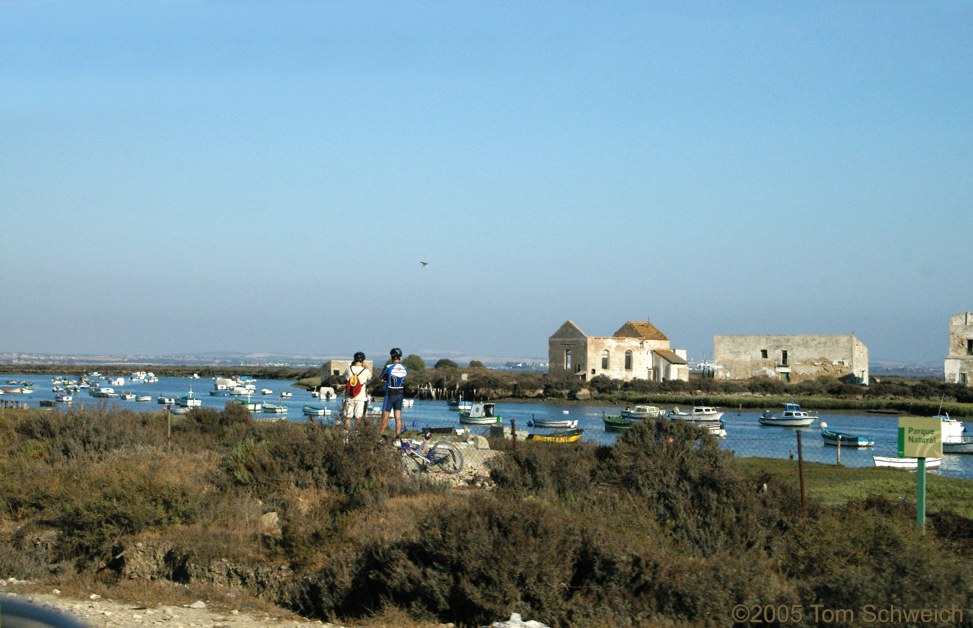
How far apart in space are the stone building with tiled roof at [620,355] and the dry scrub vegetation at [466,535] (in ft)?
207

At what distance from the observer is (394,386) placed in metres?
16.5

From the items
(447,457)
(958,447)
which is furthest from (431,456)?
(958,447)

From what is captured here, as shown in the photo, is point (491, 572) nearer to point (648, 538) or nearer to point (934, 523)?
point (648, 538)

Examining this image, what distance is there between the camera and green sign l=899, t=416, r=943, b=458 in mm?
11148

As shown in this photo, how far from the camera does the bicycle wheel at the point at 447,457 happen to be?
15.7 metres

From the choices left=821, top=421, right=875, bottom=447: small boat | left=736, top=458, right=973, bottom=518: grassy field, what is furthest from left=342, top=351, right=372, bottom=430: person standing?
left=821, top=421, right=875, bottom=447: small boat

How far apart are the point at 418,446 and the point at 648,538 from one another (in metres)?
6.59

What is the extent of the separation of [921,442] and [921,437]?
0.06 meters

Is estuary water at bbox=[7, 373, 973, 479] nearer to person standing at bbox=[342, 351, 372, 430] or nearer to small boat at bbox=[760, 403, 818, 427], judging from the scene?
small boat at bbox=[760, 403, 818, 427]

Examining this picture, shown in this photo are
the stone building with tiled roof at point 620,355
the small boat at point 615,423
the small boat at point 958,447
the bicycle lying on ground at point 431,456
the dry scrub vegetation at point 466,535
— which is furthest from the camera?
the stone building with tiled roof at point 620,355

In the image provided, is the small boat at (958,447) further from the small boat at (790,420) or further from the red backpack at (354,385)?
the red backpack at (354,385)

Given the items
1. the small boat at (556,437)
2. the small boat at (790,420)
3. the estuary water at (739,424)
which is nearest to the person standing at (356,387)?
the estuary water at (739,424)

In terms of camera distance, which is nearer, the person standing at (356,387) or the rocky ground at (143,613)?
the rocky ground at (143,613)

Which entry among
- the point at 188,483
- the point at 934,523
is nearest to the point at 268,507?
the point at 188,483
